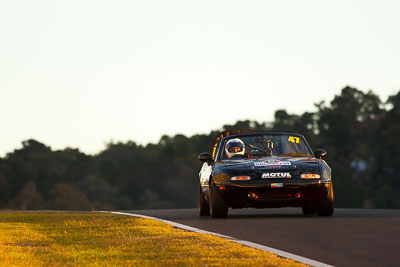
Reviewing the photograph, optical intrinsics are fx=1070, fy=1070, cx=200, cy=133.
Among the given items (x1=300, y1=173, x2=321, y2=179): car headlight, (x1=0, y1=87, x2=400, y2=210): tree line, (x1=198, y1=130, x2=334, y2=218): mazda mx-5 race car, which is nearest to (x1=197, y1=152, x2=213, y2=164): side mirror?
(x1=198, y1=130, x2=334, y2=218): mazda mx-5 race car

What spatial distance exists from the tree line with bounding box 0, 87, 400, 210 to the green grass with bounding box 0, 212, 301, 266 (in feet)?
248

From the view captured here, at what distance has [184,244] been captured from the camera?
1258 cm

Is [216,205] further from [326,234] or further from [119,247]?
[119,247]

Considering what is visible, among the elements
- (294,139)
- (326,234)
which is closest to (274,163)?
(294,139)

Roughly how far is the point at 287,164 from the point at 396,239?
4.48 m

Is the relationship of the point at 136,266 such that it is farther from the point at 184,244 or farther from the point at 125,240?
the point at 125,240

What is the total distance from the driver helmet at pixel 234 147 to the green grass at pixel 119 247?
6.57ft

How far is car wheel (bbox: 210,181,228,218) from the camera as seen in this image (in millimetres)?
17500

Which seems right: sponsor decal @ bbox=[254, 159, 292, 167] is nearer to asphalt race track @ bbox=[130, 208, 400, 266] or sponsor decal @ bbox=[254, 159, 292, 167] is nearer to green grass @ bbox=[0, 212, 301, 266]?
asphalt race track @ bbox=[130, 208, 400, 266]

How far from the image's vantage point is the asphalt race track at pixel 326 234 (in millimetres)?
11195

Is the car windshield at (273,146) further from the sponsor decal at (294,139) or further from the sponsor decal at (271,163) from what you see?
the sponsor decal at (271,163)

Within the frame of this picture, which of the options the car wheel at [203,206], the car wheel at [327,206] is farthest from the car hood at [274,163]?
the car wheel at [203,206]

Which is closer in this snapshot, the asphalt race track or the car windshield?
the asphalt race track

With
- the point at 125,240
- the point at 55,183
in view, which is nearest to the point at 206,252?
the point at 125,240
